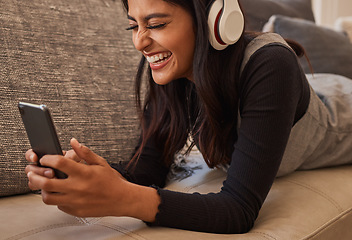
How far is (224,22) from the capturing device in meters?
0.81

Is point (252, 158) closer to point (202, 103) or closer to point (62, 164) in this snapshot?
point (202, 103)

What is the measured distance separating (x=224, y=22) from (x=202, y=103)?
21cm

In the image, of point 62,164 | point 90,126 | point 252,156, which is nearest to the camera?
point 62,164

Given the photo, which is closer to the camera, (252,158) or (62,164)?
(62,164)

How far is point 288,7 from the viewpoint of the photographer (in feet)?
6.07

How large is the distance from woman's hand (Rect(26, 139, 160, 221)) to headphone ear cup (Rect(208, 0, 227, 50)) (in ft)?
1.10

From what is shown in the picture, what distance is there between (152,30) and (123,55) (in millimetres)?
385

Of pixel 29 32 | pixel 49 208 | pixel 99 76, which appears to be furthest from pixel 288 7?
pixel 49 208

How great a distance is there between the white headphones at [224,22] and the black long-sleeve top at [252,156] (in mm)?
74

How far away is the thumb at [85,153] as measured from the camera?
68 cm

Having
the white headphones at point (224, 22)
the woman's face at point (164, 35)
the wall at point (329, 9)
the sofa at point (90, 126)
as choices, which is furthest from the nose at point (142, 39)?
the wall at point (329, 9)

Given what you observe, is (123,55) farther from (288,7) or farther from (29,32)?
(288,7)

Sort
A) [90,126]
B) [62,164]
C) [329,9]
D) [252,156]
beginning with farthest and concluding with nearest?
[329,9] → [90,126] → [252,156] → [62,164]

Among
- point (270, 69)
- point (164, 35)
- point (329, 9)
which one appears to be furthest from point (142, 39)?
point (329, 9)
